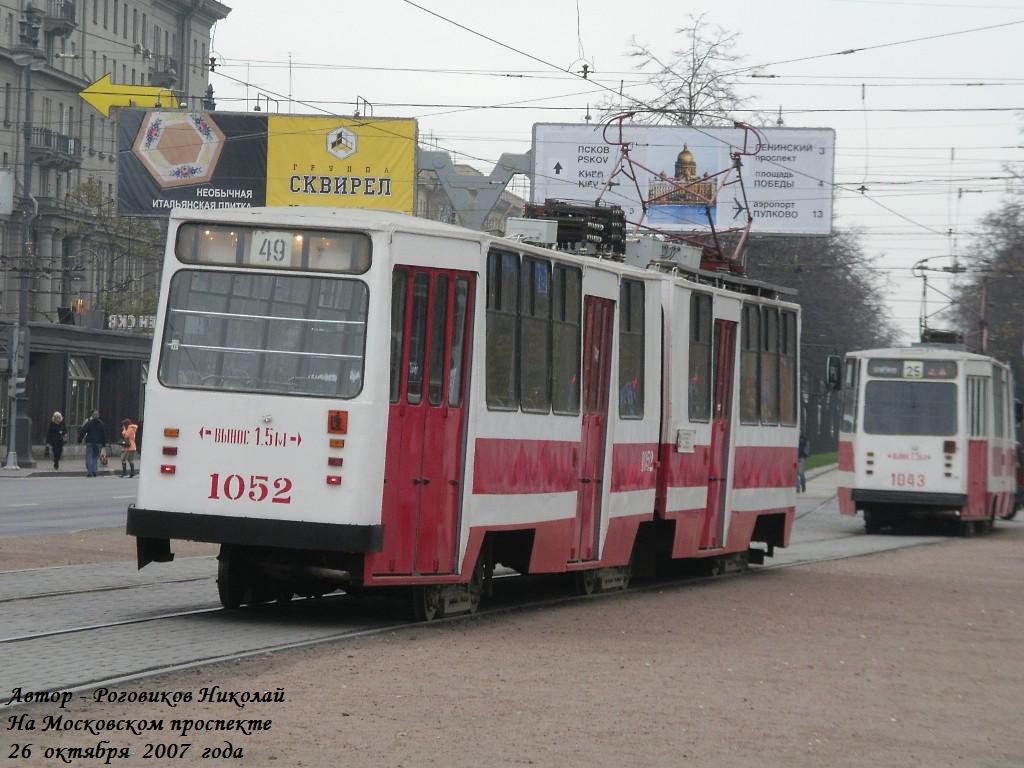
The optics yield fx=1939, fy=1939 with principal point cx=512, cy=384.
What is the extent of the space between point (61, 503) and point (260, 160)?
14.9m

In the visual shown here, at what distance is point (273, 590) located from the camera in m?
15.1

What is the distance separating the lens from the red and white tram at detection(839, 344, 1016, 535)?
34.8 meters

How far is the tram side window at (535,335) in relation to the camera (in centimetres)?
1505

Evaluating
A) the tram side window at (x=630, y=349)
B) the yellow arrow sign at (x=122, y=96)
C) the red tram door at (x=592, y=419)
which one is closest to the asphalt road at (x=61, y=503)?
the yellow arrow sign at (x=122, y=96)

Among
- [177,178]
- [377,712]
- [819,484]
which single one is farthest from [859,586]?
[819,484]

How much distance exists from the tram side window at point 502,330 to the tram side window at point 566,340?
2.69 feet

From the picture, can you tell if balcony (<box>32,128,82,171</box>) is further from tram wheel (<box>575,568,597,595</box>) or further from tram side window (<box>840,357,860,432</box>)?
tram wheel (<box>575,568,597,595</box>)

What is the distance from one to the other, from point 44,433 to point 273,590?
47261mm

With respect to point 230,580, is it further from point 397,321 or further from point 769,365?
point 769,365

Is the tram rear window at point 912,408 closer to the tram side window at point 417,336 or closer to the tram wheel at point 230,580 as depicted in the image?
the tram wheel at point 230,580

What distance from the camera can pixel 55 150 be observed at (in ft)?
258

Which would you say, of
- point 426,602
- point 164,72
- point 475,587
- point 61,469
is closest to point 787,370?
point 475,587

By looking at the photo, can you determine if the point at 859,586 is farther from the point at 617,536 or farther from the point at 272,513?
the point at 272,513

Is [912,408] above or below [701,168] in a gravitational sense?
below
